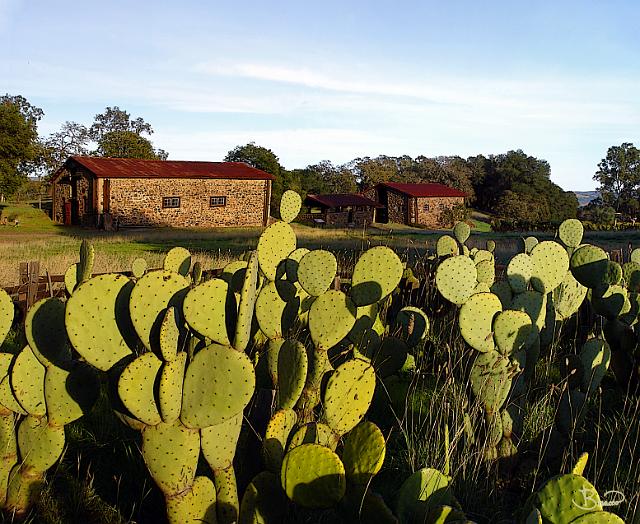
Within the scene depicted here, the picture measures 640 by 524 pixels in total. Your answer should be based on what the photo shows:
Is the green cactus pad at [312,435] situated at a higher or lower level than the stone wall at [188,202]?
lower

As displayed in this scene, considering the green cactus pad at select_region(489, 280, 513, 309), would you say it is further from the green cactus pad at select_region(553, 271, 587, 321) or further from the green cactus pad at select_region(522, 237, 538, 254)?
the green cactus pad at select_region(522, 237, 538, 254)

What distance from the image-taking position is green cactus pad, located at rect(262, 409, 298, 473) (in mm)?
2648

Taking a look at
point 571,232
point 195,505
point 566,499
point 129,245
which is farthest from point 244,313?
point 129,245

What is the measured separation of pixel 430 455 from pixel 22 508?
Answer: 1895 mm

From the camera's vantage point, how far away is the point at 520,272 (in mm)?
Result: 4164

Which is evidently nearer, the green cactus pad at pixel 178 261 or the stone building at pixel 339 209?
the green cactus pad at pixel 178 261

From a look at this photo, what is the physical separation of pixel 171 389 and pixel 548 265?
9.43 feet

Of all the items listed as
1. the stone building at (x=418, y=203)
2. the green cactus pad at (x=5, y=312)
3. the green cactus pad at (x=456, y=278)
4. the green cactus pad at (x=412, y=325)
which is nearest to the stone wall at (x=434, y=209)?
the stone building at (x=418, y=203)

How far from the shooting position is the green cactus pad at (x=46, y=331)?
2.69m

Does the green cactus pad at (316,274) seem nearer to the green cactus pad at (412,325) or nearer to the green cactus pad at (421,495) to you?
the green cactus pad at (421,495)

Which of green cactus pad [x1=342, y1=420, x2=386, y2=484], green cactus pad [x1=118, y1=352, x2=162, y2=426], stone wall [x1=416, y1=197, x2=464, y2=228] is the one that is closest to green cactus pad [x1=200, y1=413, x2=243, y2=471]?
green cactus pad [x1=118, y1=352, x2=162, y2=426]

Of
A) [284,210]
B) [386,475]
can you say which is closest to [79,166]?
[284,210]

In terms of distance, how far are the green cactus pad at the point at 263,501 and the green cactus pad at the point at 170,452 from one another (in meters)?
0.29

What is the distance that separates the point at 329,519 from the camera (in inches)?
107
